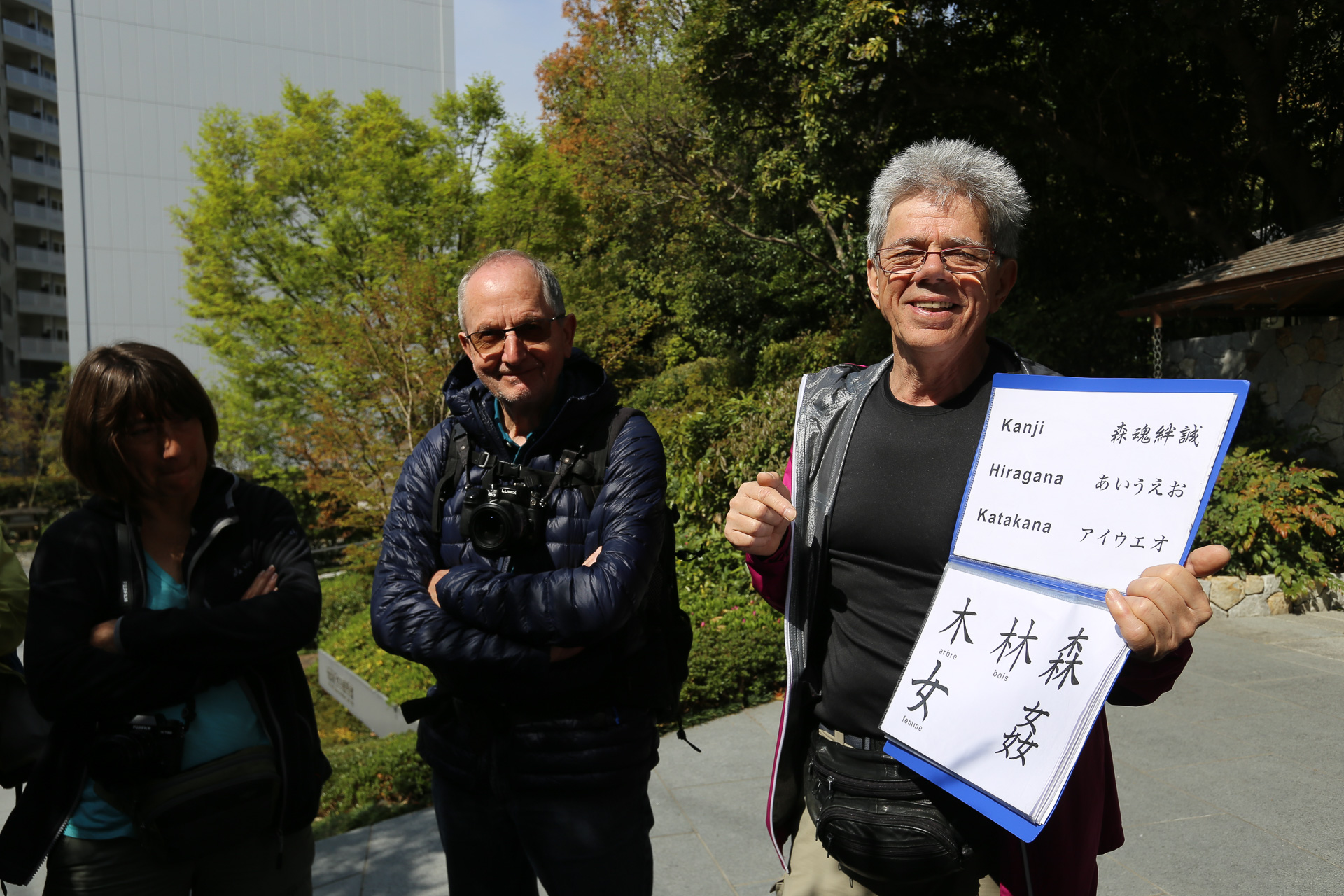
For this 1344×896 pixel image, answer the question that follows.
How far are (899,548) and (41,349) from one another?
178ft

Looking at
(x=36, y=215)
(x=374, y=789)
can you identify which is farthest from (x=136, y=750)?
(x=36, y=215)

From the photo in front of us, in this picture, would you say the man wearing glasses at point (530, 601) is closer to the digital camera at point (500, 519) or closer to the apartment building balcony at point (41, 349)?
the digital camera at point (500, 519)

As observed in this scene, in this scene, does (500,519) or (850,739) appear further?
(500,519)

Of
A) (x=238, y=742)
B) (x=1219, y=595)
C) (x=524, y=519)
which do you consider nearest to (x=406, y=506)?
(x=524, y=519)

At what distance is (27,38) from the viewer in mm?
44062

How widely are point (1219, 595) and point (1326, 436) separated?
2723 mm

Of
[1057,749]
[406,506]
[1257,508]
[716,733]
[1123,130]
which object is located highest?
[1123,130]

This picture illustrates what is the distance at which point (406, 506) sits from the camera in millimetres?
2221

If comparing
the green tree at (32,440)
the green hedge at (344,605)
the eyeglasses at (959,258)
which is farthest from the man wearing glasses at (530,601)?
the green tree at (32,440)

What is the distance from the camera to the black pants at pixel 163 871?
1.91 metres

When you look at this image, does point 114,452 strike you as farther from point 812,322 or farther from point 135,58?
point 135,58

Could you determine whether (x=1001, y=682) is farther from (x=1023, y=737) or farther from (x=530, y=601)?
(x=530, y=601)

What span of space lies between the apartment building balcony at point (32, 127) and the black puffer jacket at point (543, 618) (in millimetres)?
52648

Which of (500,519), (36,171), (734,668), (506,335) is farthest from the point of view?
(36,171)
